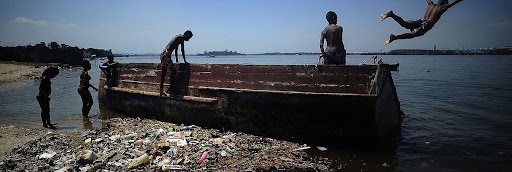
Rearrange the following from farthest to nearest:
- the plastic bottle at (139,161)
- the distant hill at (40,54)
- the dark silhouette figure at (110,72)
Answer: the distant hill at (40,54), the dark silhouette figure at (110,72), the plastic bottle at (139,161)

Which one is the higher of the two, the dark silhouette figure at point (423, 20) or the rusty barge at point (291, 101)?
the dark silhouette figure at point (423, 20)

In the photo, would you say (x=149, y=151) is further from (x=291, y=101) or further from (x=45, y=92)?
(x=45, y=92)

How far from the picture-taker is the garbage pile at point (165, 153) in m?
4.36

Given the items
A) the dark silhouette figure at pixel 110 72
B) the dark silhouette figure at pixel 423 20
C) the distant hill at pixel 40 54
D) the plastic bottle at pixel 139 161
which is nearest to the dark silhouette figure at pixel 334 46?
the dark silhouette figure at pixel 423 20

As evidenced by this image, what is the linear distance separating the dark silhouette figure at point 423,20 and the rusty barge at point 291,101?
0.89 metres

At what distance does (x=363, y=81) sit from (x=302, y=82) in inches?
46.3

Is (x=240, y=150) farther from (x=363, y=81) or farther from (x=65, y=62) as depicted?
(x=65, y=62)

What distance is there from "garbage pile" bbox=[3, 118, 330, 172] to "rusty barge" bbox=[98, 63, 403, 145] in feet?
1.47

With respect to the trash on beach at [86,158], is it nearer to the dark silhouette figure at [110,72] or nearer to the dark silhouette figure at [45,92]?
the dark silhouette figure at [45,92]

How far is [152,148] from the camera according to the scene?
16.5 feet

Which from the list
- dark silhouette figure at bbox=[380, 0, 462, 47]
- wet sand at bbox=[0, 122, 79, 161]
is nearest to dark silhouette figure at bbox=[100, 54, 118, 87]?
wet sand at bbox=[0, 122, 79, 161]

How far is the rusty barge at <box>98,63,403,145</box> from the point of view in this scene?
498cm

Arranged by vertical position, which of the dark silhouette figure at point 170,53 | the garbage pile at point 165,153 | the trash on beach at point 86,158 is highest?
the dark silhouette figure at point 170,53

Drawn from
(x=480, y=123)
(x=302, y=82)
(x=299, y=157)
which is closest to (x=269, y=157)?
(x=299, y=157)
